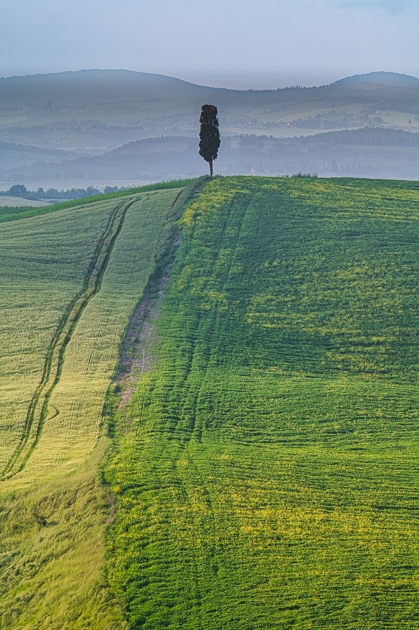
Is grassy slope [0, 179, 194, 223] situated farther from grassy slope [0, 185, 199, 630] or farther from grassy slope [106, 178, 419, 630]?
grassy slope [0, 185, 199, 630]

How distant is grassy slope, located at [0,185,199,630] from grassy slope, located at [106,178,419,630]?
3.85 ft

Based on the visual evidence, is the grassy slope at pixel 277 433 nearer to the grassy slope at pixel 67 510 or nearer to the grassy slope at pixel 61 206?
the grassy slope at pixel 67 510

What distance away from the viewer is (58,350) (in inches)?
1494

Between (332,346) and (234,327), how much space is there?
25.8ft

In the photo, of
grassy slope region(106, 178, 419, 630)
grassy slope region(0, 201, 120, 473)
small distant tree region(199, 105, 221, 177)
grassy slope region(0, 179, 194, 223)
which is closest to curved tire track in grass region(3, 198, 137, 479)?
grassy slope region(0, 201, 120, 473)

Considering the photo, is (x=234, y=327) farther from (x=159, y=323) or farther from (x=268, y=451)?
(x=268, y=451)

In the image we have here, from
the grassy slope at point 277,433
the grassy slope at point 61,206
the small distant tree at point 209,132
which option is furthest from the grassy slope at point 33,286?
the small distant tree at point 209,132

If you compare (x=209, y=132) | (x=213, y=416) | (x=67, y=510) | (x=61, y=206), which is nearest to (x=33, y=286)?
(x=213, y=416)

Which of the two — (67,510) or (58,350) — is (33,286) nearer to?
(58,350)

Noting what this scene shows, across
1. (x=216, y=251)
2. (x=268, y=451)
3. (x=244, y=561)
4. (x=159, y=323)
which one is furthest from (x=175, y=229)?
(x=244, y=561)

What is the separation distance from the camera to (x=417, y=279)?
46719mm

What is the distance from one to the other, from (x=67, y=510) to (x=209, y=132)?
51.9 meters

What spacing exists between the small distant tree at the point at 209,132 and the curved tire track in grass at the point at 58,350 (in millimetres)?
13708

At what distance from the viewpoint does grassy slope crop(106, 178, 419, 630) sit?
19859mm
